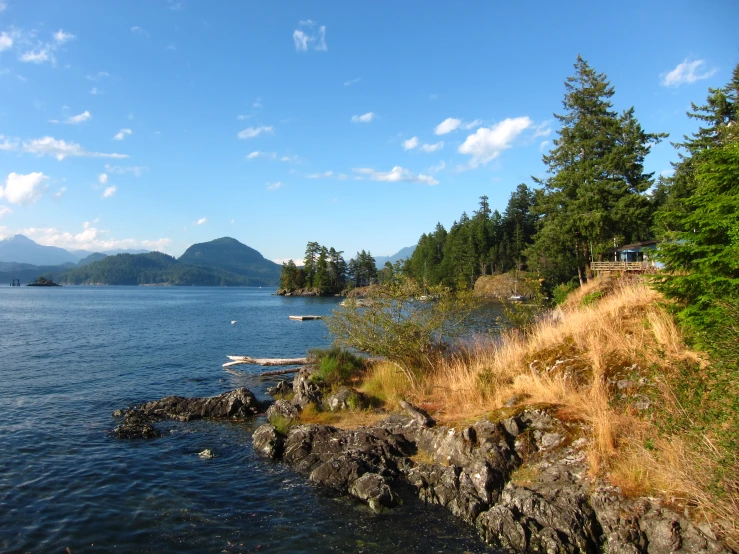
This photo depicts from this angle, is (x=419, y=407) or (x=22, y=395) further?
(x=22, y=395)

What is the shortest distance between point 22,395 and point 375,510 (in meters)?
18.7

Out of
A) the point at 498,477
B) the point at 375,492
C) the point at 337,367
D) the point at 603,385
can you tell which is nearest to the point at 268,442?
the point at 375,492

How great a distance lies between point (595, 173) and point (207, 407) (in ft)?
125

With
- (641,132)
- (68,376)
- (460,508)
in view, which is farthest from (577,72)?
(68,376)

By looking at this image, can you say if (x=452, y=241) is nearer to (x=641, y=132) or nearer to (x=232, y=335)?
(x=641, y=132)

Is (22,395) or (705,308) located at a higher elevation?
(705,308)

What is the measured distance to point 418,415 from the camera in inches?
500

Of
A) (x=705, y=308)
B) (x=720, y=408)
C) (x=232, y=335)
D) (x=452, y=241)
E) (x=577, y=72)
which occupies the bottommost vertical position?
(x=232, y=335)

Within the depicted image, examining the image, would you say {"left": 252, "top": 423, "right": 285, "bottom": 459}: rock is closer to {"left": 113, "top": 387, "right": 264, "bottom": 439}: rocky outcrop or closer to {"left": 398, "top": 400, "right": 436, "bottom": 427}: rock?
{"left": 113, "top": 387, "right": 264, "bottom": 439}: rocky outcrop

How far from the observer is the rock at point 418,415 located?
40.4ft

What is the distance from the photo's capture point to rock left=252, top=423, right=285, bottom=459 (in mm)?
12891

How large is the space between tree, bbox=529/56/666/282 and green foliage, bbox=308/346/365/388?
2821cm

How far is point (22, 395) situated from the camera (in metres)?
19.6

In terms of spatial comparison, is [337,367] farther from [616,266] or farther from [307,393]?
[616,266]
